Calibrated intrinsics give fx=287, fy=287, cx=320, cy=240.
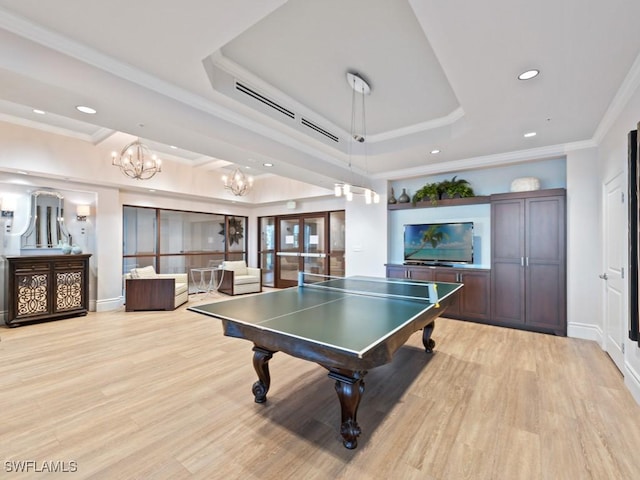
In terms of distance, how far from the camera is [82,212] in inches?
213

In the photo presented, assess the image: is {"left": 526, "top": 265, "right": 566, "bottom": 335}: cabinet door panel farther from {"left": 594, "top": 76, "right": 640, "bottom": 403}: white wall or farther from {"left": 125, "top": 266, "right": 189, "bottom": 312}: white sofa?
{"left": 125, "top": 266, "right": 189, "bottom": 312}: white sofa

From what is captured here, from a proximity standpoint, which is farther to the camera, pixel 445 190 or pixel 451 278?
→ pixel 445 190

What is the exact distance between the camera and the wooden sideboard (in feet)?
15.0

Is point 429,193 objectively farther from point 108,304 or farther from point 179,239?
point 108,304

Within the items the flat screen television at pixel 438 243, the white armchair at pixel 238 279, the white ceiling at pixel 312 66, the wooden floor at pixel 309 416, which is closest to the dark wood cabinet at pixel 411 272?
the flat screen television at pixel 438 243

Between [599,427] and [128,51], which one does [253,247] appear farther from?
[599,427]

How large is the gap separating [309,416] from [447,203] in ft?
13.7

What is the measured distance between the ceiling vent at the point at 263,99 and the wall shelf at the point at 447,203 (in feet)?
9.38

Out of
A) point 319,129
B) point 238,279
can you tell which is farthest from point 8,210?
point 319,129

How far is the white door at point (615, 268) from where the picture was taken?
113 inches

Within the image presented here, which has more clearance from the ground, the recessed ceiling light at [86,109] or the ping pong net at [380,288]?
the recessed ceiling light at [86,109]

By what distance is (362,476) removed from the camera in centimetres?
163

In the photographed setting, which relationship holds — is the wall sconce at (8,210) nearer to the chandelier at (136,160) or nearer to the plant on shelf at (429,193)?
the chandelier at (136,160)

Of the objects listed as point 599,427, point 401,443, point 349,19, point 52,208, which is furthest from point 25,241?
point 599,427
